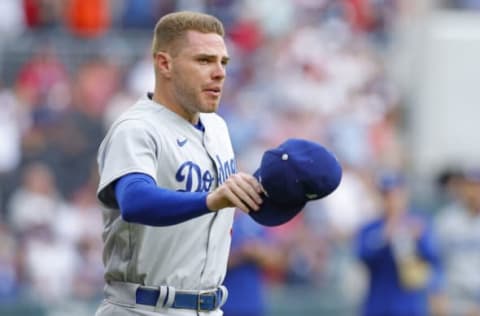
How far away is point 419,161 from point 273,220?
41.1 feet

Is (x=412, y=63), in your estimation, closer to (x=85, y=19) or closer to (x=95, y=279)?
(x=85, y=19)

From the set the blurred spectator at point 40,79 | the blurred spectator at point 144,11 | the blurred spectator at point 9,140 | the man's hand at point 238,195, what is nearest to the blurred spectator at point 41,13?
the blurred spectator at point 40,79

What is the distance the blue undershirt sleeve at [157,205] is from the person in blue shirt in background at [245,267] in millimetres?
5285

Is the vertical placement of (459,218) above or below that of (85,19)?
below

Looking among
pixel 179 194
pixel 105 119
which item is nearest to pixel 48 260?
pixel 105 119

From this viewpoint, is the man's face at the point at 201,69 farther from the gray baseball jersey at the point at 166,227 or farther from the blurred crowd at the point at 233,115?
the blurred crowd at the point at 233,115

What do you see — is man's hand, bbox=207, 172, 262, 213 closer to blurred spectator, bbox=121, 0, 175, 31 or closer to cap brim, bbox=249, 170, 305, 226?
cap brim, bbox=249, 170, 305, 226

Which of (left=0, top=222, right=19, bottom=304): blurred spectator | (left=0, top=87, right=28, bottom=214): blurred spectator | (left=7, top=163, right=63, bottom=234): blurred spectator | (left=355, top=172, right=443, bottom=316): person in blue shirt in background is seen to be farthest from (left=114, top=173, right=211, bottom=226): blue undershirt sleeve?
(left=0, top=87, right=28, bottom=214): blurred spectator

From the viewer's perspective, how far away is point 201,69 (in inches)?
236

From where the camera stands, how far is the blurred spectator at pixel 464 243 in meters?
13.3

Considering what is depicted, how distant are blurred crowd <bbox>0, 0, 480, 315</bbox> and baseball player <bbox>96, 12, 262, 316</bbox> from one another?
472 cm

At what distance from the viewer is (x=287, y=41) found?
17.2 meters

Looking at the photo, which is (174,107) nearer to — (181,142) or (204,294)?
(181,142)

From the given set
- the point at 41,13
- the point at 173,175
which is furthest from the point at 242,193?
the point at 41,13
